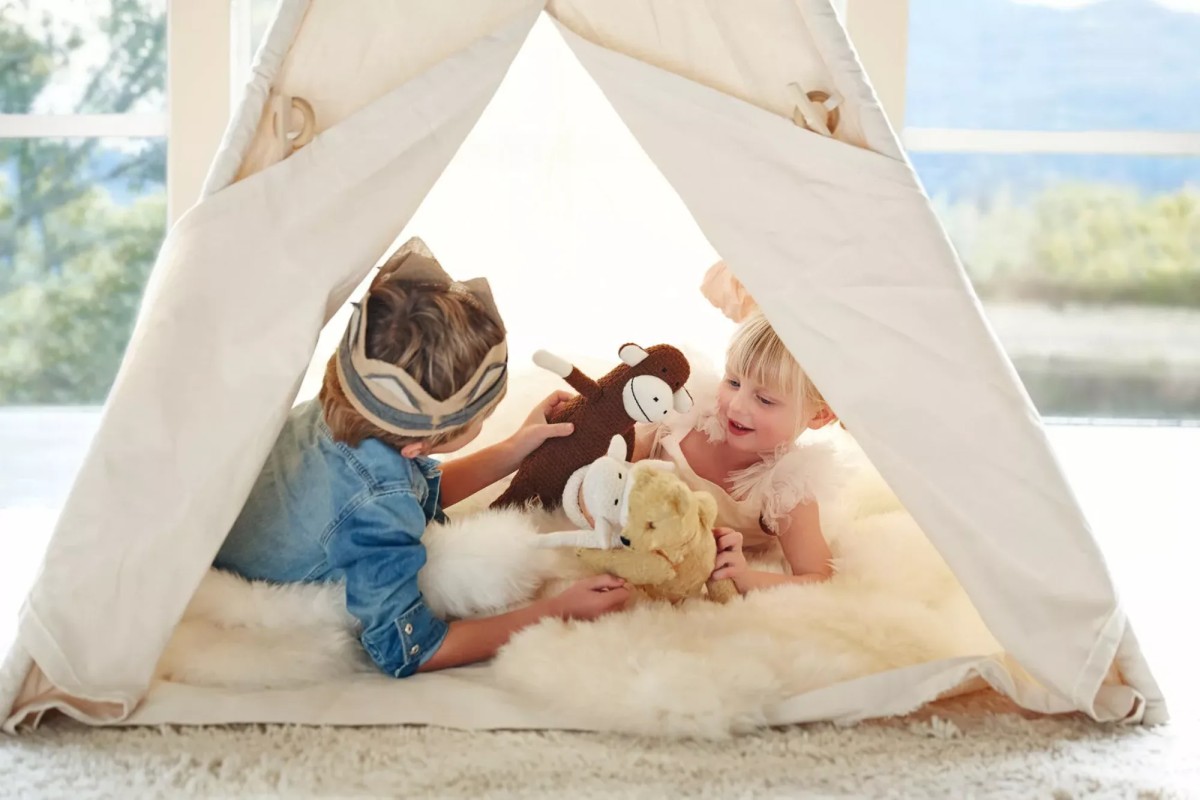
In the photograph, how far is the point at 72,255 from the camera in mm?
2777

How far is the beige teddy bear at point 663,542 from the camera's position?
129 centimetres

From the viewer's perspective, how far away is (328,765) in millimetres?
1045

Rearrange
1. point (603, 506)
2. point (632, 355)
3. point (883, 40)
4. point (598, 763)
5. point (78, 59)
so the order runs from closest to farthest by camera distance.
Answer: point (598, 763) → point (603, 506) → point (632, 355) → point (883, 40) → point (78, 59)

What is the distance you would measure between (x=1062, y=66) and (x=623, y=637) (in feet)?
7.27

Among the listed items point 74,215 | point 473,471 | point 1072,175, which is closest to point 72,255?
point 74,215

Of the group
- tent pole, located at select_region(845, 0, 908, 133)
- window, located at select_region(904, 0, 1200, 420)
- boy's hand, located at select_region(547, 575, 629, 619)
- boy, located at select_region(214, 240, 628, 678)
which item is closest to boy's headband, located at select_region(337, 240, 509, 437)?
boy, located at select_region(214, 240, 628, 678)

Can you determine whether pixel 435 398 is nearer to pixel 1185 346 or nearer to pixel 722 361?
pixel 722 361

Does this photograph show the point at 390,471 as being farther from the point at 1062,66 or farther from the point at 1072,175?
the point at 1062,66

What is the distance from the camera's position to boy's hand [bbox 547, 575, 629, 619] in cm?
129

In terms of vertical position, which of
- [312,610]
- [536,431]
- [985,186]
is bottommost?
[312,610]

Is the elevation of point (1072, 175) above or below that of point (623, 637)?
above

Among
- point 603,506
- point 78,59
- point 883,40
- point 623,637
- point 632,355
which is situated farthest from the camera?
point 78,59

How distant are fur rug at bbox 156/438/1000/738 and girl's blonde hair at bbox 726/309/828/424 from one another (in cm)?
27

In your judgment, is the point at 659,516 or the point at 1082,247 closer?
the point at 659,516
